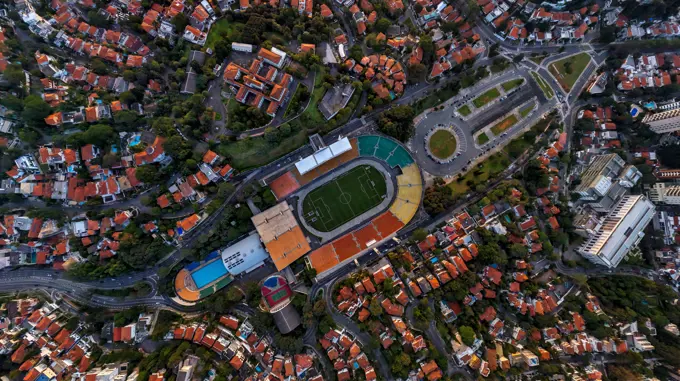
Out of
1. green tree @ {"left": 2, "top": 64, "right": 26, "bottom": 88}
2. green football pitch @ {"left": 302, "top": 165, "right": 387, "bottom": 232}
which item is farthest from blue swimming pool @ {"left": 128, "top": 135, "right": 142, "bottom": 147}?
green football pitch @ {"left": 302, "top": 165, "right": 387, "bottom": 232}

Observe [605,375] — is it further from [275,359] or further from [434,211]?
[275,359]

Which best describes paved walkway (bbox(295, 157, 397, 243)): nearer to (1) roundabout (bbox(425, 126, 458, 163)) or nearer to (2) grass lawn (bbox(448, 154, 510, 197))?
(1) roundabout (bbox(425, 126, 458, 163))

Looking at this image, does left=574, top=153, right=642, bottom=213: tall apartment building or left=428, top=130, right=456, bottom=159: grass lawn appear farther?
left=428, top=130, right=456, bottom=159: grass lawn

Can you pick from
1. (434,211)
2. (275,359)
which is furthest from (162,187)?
(434,211)

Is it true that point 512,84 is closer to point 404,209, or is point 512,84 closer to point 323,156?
point 404,209

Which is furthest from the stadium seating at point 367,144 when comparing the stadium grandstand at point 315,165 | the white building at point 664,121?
the white building at point 664,121

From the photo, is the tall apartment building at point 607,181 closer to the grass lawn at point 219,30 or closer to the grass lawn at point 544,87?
the grass lawn at point 544,87
